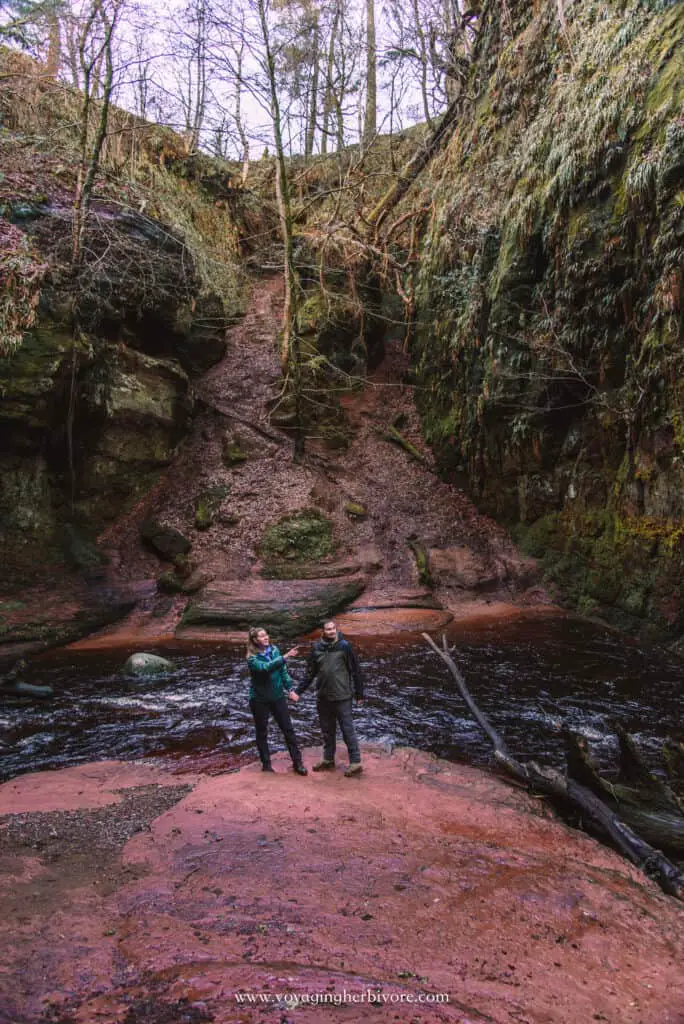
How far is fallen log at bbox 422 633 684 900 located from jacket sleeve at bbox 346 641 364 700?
5.08ft

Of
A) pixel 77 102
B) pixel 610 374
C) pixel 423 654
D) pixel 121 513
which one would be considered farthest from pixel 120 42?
pixel 423 654

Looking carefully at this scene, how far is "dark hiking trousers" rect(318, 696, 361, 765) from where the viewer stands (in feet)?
19.9

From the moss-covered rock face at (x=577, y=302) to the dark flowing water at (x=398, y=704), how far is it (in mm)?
1989

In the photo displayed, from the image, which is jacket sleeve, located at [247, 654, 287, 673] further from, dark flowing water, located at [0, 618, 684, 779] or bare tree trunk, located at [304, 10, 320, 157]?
bare tree trunk, located at [304, 10, 320, 157]

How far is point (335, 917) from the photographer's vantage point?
10.7 feet

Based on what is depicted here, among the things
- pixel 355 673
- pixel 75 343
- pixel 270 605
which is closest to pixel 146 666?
pixel 270 605

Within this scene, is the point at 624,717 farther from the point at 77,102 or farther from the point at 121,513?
the point at 77,102

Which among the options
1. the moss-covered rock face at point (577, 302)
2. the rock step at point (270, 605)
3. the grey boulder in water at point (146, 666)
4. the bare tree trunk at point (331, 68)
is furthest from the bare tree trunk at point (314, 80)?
the grey boulder in water at point (146, 666)

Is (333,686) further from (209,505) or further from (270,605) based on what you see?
(209,505)

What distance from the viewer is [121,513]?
15.4 metres

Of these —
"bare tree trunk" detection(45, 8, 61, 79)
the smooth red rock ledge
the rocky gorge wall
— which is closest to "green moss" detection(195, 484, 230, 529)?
the rocky gorge wall

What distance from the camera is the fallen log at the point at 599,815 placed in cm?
405

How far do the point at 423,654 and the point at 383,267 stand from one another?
14767 millimetres

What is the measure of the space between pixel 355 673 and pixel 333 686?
0.91 feet
